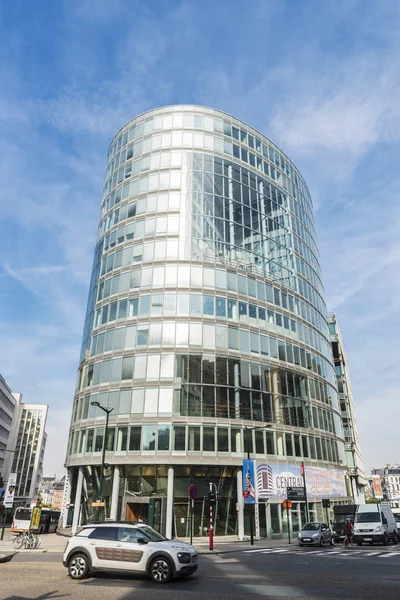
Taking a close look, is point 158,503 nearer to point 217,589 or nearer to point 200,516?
point 200,516

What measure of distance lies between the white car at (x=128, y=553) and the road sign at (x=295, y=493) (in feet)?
85.1

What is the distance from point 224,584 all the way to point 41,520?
35.3 meters

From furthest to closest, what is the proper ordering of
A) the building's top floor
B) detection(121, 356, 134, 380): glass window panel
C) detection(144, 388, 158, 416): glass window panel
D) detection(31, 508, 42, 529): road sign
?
1. the building's top floor
2. detection(121, 356, 134, 380): glass window panel
3. detection(144, 388, 158, 416): glass window panel
4. detection(31, 508, 42, 529): road sign

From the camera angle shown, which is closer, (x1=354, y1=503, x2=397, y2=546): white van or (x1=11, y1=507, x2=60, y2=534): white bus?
(x1=354, y1=503, x2=397, y2=546): white van

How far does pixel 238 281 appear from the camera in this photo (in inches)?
1688

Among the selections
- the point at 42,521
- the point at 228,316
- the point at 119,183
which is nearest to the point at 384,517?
the point at 228,316

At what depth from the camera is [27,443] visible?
134 meters

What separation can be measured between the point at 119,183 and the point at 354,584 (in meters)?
45.0

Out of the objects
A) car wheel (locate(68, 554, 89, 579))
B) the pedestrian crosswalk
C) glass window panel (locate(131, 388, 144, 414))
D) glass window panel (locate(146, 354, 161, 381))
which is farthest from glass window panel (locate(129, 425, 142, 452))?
car wheel (locate(68, 554, 89, 579))

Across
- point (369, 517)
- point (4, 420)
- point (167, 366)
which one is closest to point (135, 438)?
point (167, 366)

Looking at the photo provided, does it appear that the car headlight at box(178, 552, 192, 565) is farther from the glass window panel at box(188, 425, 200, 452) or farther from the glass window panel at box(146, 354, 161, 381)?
the glass window panel at box(146, 354, 161, 381)

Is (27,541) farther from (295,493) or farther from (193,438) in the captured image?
(295,493)

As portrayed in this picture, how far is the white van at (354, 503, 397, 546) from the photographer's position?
29125mm

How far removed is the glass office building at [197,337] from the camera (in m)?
35.0
